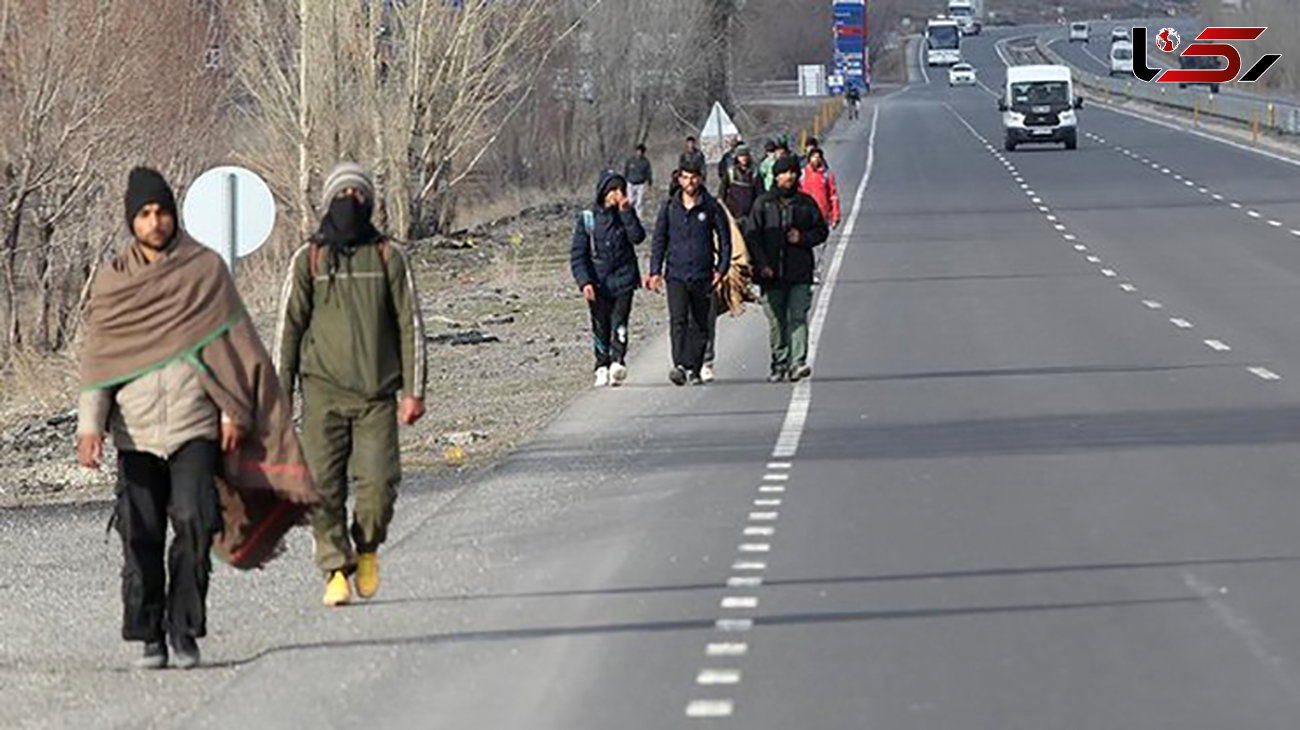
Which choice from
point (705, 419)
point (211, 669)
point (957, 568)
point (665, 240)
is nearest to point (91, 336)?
point (211, 669)

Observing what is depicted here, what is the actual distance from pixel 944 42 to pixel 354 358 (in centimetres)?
14936

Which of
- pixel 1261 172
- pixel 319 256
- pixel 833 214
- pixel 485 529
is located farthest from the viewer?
pixel 1261 172

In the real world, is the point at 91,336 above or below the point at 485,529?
above

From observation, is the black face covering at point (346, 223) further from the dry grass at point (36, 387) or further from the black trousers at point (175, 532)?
the dry grass at point (36, 387)

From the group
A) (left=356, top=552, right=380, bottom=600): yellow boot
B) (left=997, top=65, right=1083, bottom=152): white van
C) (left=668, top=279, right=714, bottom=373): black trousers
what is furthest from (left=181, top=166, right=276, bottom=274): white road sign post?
(left=997, top=65, right=1083, bottom=152): white van

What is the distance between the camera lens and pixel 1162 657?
986 centimetres

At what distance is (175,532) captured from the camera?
10.3m

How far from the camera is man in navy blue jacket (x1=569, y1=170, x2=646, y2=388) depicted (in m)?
21.4

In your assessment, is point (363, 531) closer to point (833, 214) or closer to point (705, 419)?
point (705, 419)

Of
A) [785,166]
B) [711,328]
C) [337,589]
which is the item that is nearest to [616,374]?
[711,328]

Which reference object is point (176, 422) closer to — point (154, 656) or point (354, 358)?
point (154, 656)

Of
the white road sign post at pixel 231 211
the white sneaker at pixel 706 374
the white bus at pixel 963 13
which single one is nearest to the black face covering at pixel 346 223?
the white road sign post at pixel 231 211

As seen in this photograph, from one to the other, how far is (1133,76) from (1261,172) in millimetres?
74984

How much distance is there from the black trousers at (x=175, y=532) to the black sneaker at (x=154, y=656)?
0.04 m
